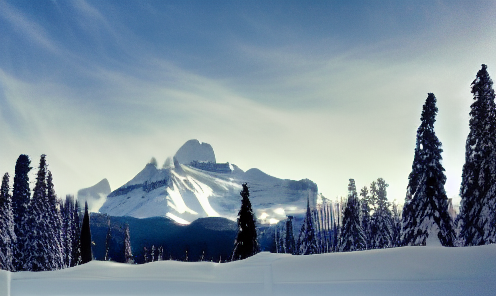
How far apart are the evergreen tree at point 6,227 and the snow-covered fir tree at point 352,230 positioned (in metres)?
25.7

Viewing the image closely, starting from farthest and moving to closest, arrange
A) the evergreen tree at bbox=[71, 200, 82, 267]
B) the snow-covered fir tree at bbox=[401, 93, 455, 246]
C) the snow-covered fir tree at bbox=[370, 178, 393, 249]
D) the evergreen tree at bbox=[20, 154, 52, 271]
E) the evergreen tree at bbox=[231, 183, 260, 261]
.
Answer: the evergreen tree at bbox=[71, 200, 82, 267] → the snow-covered fir tree at bbox=[370, 178, 393, 249] → the evergreen tree at bbox=[231, 183, 260, 261] → the evergreen tree at bbox=[20, 154, 52, 271] → the snow-covered fir tree at bbox=[401, 93, 455, 246]

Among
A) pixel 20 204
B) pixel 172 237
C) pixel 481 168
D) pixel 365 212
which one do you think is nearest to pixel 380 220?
pixel 365 212

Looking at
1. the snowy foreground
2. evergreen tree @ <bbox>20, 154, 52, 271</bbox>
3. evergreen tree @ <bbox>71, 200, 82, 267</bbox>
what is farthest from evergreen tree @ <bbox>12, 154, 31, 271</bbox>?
the snowy foreground

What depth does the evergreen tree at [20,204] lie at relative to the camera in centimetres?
2923

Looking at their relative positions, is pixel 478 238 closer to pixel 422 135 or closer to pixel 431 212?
pixel 431 212

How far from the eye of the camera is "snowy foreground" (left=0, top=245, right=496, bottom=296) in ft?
12.6

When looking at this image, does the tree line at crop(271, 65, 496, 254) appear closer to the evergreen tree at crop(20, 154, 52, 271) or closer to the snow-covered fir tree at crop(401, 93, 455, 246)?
the snow-covered fir tree at crop(401, 93, 455, 246)

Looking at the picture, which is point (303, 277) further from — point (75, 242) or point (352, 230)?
point (75, 242)

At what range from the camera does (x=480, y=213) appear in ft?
54.6

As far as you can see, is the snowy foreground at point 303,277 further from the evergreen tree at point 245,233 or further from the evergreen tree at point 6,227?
the evergreen tree at point 245,233

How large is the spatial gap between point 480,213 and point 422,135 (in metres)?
4.49

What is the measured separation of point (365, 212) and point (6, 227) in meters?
31.1

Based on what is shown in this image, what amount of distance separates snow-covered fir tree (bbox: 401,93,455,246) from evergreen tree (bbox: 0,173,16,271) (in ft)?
86.9

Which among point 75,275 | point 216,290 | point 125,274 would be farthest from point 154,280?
point 75,275
